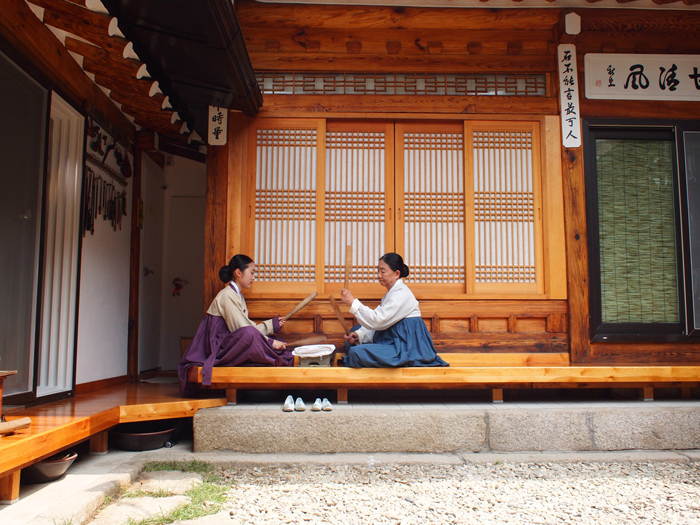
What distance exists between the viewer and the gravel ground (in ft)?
9.29

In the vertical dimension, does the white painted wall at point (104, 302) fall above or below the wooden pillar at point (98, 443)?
above

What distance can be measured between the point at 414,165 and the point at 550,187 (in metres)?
1.30

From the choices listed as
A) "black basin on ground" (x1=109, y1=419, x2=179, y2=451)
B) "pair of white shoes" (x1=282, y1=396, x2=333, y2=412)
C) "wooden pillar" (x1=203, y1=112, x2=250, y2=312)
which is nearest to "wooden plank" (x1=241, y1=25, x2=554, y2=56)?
"wooden pillar" (x1=203, y1=112, x2=250, y2=312)

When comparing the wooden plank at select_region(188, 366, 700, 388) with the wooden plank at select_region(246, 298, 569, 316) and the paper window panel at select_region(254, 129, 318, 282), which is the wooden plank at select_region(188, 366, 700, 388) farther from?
the paper window panel at select_region(254, 129, 318, 282)

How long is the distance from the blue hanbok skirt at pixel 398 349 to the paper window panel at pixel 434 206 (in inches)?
28.7

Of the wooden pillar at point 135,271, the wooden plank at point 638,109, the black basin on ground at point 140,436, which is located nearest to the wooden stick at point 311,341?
the black basin on ground at point 140,436

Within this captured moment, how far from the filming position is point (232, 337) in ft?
13.1

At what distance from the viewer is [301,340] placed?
454 cm

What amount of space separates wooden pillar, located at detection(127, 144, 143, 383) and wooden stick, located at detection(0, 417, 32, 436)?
120 inches

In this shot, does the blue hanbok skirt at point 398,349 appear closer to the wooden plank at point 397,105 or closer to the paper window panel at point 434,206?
the paper window panel at point 434,206

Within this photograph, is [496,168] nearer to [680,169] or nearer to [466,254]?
[466,254]

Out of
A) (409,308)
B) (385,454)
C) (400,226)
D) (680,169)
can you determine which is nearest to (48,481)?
(385,454)

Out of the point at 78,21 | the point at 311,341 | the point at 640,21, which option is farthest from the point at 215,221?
the point at 640,21

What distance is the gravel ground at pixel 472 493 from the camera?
2830 mm
